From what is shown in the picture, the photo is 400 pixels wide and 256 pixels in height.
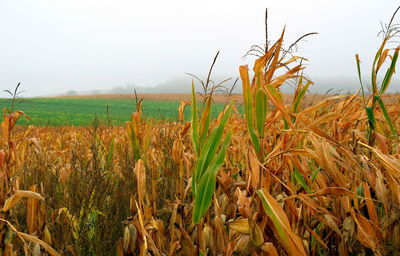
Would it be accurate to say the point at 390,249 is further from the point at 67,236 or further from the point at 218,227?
the point at 67,236

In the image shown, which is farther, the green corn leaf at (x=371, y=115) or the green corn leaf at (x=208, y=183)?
the green corn leaf at (x=371, y=115)

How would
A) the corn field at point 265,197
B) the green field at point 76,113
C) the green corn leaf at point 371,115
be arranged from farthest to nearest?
the green field at point 76,113 → the green corn leaf at point 371,115 → the corn field at point 265,197

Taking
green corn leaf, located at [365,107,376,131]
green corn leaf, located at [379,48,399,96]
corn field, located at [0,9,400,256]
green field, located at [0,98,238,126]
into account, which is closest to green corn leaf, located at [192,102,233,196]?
corn field, located at [0,9,400,256]

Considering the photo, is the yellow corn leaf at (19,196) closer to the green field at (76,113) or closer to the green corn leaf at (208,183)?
the green corn leaf at (208,183)

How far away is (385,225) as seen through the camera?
4.47ft

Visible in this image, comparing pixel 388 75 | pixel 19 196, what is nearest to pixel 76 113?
pixel 19 196

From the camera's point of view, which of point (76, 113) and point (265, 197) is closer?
point (265, 197)

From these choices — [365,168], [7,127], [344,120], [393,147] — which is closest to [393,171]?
[365,168]

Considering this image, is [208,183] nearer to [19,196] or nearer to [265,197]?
[265,197]

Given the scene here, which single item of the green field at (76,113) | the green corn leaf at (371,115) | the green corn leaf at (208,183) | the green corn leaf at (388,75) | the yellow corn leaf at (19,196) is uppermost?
the green corn leaf at (388,75)

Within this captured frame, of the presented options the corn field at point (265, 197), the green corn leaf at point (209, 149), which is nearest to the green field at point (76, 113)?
the corn field at point (265, 197)

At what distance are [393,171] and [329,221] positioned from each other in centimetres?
29

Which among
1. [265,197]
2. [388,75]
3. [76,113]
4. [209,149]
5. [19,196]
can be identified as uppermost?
[388,75]

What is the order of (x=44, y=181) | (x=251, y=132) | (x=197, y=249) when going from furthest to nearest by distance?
1. (x=44, y=181)
2. (x=197, y=249)
3. (x=251, y=132)
